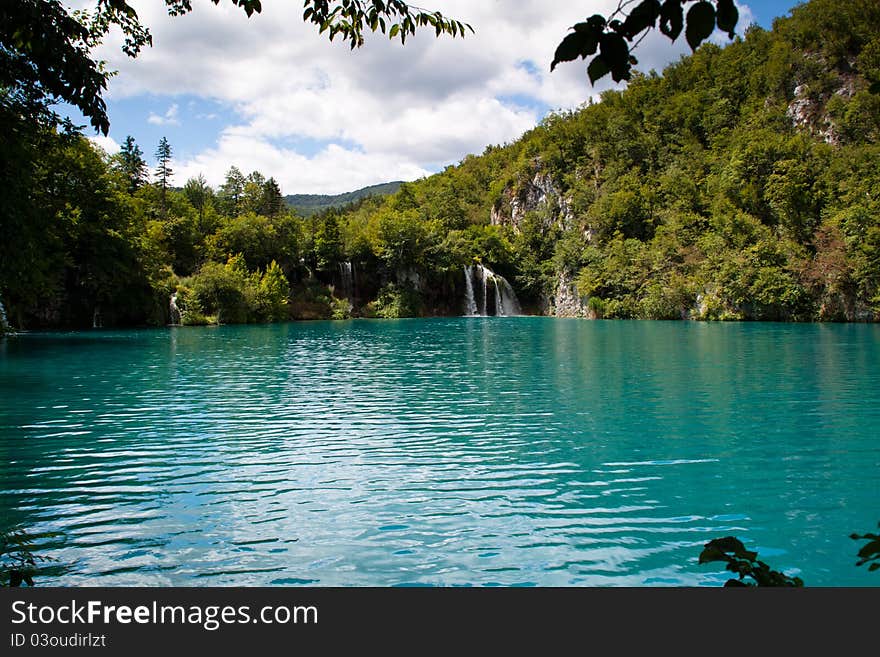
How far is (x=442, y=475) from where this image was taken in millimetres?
8492

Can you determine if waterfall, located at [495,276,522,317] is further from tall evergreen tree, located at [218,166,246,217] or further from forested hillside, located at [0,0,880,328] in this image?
tall evergreen tree, located at [218,166,246,217]

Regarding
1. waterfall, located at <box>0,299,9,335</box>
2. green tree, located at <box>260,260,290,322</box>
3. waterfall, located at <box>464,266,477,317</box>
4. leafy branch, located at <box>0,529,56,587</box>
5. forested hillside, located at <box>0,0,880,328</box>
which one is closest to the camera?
leafy branch, located at <box>0,529,56,587</box>

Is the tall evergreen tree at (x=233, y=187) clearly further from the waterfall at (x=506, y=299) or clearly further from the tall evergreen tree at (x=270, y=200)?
the waterfall at (x=506, y=299)

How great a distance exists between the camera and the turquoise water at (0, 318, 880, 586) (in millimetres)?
5691

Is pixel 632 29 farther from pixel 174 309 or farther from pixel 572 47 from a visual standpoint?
pixel 174 309

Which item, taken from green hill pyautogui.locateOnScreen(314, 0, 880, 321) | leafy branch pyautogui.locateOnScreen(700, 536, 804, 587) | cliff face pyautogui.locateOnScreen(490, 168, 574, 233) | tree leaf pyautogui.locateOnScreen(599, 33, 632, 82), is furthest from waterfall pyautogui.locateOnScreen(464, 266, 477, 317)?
tree leaf pyautogui.locateOnScreen(599, 33, 632, 82)

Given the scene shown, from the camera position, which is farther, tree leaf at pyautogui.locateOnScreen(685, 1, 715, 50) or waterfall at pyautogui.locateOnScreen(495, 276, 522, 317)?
waterfall at pyautogui.locateOnScreen(495, 276, 522, 317)

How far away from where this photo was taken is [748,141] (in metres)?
60.5

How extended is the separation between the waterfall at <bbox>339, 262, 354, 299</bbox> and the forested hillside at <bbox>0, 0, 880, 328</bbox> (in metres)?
0.36

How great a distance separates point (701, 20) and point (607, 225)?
2942 inches

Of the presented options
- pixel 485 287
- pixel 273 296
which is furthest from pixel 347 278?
pixel 485 287
